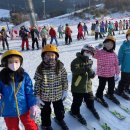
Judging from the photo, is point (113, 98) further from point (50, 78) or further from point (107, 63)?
point (50, 78)

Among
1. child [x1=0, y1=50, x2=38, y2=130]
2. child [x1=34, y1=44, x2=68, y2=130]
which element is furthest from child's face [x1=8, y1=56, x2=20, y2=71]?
child [x1=34, y1=44, x2=68, y2=130]

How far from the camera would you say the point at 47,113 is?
16.6ft

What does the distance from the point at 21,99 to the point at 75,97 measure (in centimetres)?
140

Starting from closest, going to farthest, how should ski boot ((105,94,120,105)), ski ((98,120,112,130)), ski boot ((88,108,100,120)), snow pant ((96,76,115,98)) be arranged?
ski ((98,120,112,130)) < ski boot ((88,108,100,120)) < snow pant ((96,76,115,98)) < ski boot ((105,94,120,105))

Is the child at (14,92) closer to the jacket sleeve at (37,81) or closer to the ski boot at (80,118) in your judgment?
the jacket sleeve at (37,81)

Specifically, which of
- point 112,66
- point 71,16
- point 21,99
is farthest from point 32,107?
point 71,16

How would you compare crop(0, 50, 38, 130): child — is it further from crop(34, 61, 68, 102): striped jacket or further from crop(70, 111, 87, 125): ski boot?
crop(70, 111, 87, 125): ski boot

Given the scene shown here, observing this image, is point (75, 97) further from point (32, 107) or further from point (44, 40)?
point (44, 40)

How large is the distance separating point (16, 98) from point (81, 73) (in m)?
1.41

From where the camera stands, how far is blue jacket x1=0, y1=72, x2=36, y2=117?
Answer: 166 inches

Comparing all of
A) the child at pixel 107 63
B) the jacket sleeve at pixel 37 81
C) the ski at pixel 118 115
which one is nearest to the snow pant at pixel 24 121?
the jacket sleeve at pixel 37 81

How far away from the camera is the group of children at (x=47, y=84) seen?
4215 mm

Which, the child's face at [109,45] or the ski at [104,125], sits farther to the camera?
the child's face at [109,45]

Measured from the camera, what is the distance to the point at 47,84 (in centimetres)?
473
